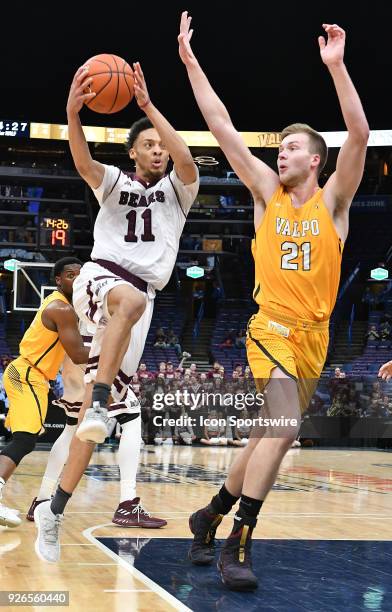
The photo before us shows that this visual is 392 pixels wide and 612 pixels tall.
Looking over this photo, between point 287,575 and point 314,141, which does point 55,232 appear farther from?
point 287,575

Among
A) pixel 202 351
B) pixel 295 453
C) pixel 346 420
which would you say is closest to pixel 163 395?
pixel 295 453

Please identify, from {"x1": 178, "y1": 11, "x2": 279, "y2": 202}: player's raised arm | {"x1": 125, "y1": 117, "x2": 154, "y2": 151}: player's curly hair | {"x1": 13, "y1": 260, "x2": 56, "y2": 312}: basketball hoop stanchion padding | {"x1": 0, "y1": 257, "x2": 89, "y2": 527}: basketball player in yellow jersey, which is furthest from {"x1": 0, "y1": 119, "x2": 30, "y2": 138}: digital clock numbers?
{"x1": 178, "y1": 11, "x2": 279, "y2": 202}: player's raised arm

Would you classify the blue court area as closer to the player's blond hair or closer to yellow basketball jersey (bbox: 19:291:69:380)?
yellow basketball jersey (bbox: 19:291:69:380)

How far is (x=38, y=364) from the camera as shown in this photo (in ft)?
20.5

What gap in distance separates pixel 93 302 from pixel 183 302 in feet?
91.4

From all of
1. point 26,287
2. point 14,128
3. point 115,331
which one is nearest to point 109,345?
point 115,331

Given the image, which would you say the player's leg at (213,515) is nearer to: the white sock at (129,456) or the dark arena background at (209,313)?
the dark arena background at (209,313)

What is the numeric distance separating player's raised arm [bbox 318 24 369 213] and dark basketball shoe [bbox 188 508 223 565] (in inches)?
72.3

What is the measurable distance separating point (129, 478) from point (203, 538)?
158 cm

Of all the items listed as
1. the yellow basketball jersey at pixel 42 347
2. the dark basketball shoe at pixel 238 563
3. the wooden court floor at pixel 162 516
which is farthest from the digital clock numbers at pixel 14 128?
the dark basketball shoe at pixel 238 563

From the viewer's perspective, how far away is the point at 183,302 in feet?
106

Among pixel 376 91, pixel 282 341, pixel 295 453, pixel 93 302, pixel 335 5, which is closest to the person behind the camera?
pixel 282 341

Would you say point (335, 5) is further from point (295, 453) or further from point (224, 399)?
point (295, 453)

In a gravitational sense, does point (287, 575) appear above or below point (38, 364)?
below
